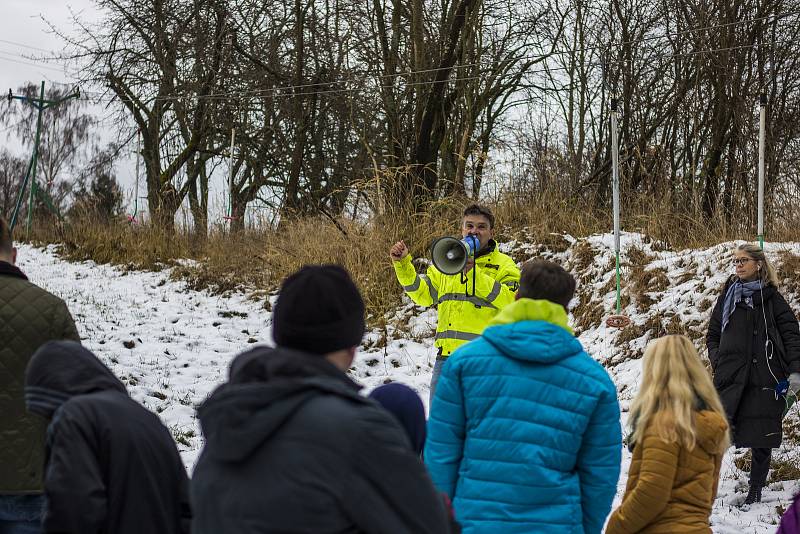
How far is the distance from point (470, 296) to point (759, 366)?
8.26ft

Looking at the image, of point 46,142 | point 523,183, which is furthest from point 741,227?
point 46,142

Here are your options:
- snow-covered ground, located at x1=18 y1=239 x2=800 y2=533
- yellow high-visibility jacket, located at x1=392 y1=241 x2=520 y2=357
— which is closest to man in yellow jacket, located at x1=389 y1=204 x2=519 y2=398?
yellow high-visibility jacket, located at x1=392 y1=241 x2=520 y2=357

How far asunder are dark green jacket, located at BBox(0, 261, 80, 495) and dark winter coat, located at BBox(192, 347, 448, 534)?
2051 mm

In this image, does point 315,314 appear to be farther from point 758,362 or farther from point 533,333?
point 758,362

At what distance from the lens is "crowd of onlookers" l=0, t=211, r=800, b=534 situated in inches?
63.7

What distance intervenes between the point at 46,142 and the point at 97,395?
47.6 metres

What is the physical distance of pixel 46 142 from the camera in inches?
1806

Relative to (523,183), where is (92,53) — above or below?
above

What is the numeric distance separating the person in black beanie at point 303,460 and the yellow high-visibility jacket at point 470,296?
3.72 metres

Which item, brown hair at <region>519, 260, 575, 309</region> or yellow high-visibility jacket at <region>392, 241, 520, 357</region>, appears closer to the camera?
brown hair at <region>519, 260, 575, 309</region>

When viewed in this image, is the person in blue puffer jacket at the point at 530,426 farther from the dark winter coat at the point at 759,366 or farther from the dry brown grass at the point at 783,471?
the dry brown grass at the point at 783,471

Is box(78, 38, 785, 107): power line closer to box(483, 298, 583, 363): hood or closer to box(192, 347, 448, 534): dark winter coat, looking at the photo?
box(483, 298, 583, 363): hood

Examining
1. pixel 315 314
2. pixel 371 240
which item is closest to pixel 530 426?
pixel 315 314

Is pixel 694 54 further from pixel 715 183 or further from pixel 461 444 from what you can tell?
pixel 461 444
